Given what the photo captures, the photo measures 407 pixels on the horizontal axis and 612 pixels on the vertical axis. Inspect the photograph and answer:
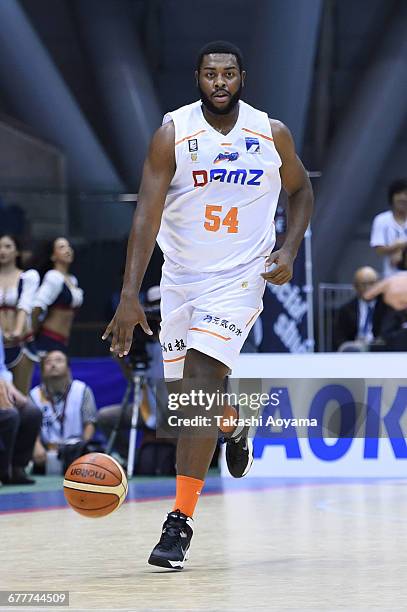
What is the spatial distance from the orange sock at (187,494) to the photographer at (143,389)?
5672mm

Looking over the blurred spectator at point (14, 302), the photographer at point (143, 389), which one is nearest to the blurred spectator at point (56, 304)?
the blurred spectator at point (14, 302)

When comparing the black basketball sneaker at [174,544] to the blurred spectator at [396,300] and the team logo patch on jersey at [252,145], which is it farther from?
the blurred spectator at [396,300]

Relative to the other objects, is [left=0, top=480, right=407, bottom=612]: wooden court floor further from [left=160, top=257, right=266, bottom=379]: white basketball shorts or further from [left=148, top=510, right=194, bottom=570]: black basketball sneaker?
[left=160, top=257, right=266, bottom=379]: white basketball shorts

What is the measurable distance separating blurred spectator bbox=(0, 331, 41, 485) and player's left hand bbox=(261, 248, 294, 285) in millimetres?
4886

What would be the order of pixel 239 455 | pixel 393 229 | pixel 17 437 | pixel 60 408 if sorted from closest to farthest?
pixel 239 455, pixel 17 437, pixel 60 408, pixel 393 229

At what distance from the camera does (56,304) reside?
1191 cm

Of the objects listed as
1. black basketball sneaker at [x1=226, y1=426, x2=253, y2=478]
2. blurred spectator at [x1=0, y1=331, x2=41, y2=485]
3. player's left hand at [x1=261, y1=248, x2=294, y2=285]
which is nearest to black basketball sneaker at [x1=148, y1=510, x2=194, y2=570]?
black basketball sneaker at [x1=226, y1=426, x2=253, y2=478]

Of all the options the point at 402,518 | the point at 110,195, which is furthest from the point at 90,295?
the point at 402,518

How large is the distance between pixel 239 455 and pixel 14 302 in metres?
5.28

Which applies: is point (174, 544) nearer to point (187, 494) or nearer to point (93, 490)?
point (187, 494)

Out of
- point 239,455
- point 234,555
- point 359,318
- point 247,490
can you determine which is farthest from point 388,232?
point 234,555

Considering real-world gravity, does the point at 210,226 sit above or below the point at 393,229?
above

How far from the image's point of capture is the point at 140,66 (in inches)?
765

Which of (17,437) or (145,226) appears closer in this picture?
(145,226)
